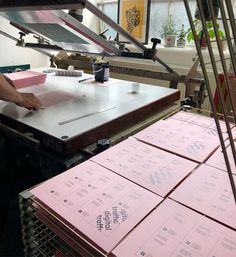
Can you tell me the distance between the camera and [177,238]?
50 cm

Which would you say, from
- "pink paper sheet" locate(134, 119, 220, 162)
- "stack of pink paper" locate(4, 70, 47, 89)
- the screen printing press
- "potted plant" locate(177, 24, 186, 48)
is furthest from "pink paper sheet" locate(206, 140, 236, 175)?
"potted plant" locate(177, 24, 186, 48)

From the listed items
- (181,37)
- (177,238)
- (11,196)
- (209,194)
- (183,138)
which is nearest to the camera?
(177,238)

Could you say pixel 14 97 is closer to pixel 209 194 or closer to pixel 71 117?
pixel 71 117

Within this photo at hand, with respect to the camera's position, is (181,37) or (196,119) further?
(181,37)

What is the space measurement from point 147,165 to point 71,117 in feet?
1.44

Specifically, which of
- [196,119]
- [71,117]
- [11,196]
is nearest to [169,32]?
[196,119]

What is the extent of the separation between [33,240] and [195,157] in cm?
55

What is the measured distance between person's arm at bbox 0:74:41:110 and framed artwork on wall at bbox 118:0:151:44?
85.1 inches

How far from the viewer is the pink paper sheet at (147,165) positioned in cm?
68

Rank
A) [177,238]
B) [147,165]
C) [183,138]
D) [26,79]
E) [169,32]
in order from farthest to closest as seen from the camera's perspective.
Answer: [169,32] → [26,79] → [183,138] → [147,165] → [177,238]

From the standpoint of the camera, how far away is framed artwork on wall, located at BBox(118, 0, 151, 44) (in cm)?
297

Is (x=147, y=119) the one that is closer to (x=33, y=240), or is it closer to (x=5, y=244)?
(x=33, y=240)

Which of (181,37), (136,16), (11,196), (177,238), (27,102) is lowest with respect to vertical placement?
(11,196)

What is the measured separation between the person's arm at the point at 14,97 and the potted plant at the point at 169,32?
232cm
